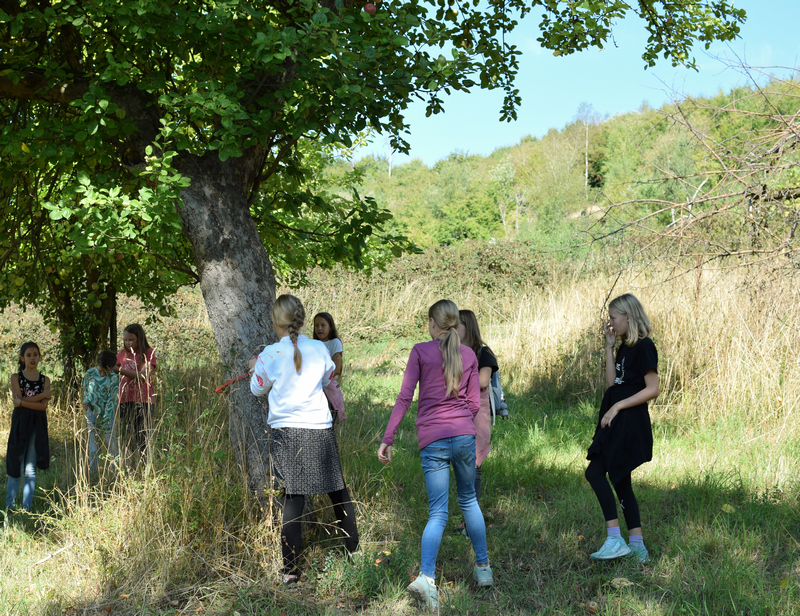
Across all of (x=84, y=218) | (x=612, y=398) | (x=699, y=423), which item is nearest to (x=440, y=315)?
(x=612, y=398)

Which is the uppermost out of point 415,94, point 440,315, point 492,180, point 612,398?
point 492,180

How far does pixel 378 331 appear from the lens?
686 inches

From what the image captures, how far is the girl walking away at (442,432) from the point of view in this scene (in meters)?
3.83

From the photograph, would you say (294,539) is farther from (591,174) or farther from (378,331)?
(591,174)

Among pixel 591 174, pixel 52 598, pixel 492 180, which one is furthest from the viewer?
pixel 591 174

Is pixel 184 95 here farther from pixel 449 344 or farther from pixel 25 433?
pixel 25 433

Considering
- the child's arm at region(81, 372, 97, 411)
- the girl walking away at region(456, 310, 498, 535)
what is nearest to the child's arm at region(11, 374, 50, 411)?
the child's arm at region(81, 372, 97, 411)

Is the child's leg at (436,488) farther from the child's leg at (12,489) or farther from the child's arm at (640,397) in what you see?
the child's leg at (12,489)

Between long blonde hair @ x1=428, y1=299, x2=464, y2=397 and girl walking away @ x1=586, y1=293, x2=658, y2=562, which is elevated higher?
long blonde hair @ x1=428, y1=299, x2=464, y2=397

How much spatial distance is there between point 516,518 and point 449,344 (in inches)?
74.7

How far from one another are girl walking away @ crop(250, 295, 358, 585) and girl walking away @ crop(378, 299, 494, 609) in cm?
39

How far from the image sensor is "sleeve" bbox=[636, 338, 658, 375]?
4078 mm

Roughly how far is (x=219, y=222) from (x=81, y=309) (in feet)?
19.5

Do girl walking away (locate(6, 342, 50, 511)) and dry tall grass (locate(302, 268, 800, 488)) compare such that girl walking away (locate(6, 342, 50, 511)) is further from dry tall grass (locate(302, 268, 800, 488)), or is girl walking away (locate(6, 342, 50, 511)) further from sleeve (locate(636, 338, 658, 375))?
dry tall grass (locate(302, 268, 800, 488))
